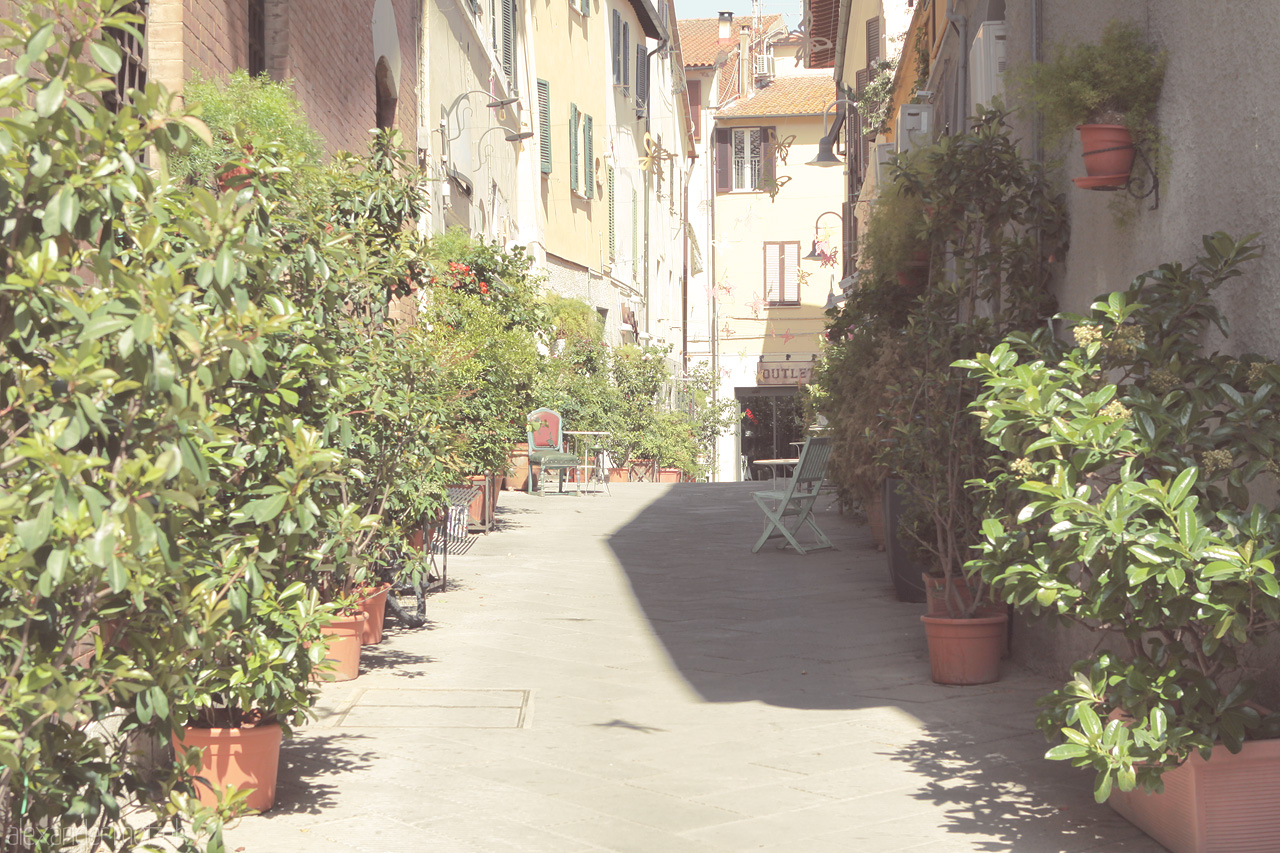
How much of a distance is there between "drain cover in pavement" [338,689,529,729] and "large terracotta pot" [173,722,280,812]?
1.09m

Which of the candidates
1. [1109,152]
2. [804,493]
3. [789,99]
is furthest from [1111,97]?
[789,99]

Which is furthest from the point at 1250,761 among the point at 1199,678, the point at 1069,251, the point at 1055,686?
the point at 1069,251

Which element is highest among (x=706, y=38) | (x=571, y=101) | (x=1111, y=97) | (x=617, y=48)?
(x=706, y=38)

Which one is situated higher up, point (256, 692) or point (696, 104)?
point (696, 104)

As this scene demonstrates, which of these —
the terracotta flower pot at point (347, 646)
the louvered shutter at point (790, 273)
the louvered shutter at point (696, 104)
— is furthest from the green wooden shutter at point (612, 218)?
the terracotta flower pot at point (347, 646)

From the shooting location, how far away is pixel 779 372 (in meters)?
32.7

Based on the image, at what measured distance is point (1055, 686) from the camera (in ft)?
18.5

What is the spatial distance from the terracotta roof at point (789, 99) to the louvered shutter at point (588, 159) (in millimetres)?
11163

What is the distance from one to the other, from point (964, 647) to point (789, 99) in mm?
29389

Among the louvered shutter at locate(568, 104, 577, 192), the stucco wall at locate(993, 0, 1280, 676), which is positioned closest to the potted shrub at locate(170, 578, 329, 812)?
the stucco wall at locate(993, 0, 1280, 676)

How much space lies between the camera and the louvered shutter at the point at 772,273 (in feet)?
108

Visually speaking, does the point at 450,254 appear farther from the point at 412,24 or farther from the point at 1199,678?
the point at 1199,678

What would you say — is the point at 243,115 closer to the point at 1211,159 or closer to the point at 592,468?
the point at 1211,159

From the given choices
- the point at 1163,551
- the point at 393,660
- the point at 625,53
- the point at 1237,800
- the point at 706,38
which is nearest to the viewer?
the point at 1163,551
